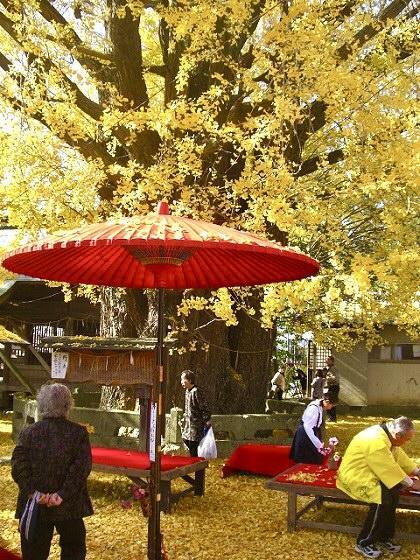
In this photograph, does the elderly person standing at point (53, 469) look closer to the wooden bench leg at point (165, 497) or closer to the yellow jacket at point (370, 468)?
the yellow jacket at point (370, 468)

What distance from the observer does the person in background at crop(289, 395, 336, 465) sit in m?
8.02

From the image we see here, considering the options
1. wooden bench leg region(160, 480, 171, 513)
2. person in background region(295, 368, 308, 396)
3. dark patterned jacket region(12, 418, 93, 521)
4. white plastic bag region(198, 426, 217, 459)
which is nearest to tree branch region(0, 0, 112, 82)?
white plastic bag region(198, 426, 217, 459)

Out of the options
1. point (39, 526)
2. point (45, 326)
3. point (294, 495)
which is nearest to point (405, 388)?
point (45, 326)

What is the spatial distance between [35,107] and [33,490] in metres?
6.14

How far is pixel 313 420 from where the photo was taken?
799 cm

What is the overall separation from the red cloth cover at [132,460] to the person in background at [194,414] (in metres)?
0.83

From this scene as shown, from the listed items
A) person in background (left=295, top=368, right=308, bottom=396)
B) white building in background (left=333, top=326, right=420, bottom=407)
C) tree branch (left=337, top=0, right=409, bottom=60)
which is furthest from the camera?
person in background (left=295, top=368, right=308, bottom=396)

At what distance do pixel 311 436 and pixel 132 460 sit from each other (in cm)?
222

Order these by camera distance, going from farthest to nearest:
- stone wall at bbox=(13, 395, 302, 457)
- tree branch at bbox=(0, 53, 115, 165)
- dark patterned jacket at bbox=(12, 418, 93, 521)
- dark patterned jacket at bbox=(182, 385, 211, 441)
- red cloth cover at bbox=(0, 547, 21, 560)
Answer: stone wall at bbox=(13, 395, 302, 457), tree branch at bbox=(0, 53, 115, 165), dark patterned jacket at bbox=(182, 385, 211, 441), dark patterned jacket at bbox=(12, 418, 93, 521), red cloth cover at bbox=(0, 547, 21, 560)

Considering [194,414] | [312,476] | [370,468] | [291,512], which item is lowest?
[291,512]

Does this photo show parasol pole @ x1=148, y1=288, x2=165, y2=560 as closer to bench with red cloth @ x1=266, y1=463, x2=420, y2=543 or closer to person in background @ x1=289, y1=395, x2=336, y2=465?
bench with red cloth @ x1=266, y1=463, x2=420, y2=543

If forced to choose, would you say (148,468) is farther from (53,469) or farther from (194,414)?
(53,469)

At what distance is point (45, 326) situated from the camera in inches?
768

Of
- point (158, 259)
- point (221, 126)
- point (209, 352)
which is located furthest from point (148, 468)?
point (221, 126)
